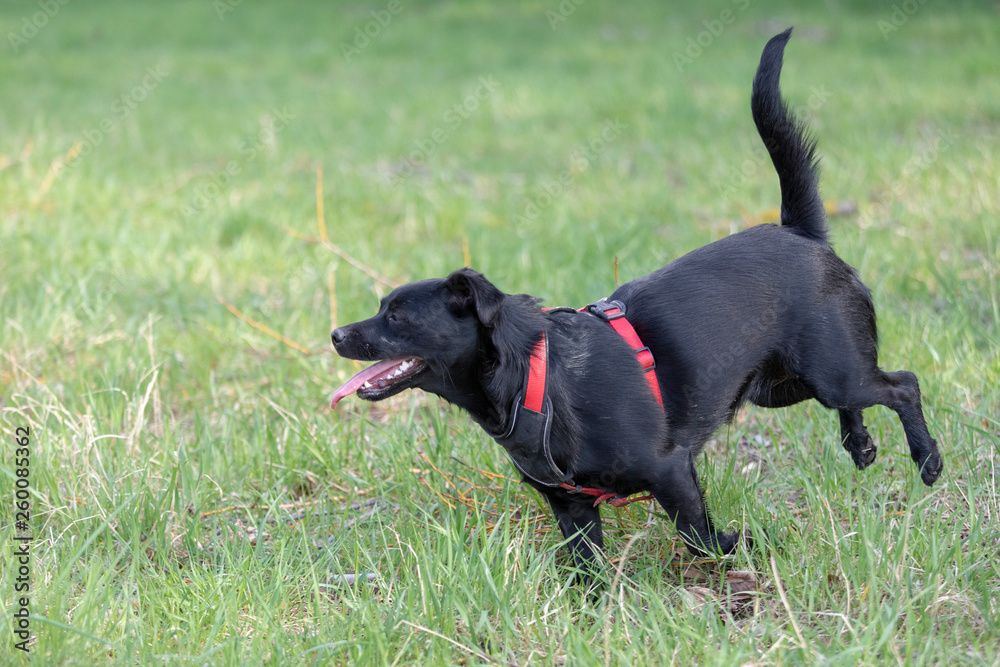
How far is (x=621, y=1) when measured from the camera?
51.2ft

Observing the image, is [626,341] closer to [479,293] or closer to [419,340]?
[479,293]

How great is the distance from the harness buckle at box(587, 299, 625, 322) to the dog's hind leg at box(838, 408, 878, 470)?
86 cm

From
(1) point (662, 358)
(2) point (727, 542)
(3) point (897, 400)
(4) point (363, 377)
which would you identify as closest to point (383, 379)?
(4) point (363, 377)

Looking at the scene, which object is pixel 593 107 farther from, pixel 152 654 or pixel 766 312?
pixel 152 654

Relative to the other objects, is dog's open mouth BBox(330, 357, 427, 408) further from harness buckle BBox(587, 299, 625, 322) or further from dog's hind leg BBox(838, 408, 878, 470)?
dog's hind leg BBox(838, 408, 878, 470)

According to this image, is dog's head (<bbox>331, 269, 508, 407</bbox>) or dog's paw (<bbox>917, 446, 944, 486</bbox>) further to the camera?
dog's paw (<bbox>917, 446, 944, 486</bbox>)

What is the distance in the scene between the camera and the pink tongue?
225 centimetres

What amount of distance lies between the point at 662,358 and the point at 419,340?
67 centimetres

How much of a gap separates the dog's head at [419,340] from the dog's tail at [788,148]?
1.05 m

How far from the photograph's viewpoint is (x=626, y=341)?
238cm

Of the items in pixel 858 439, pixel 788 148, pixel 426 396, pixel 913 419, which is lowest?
pixel 426 396

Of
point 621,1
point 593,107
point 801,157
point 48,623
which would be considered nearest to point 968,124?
point 593,107

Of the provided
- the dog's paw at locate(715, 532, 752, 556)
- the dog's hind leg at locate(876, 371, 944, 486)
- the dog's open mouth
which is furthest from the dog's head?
the dog's hind leg at locate(876, 371, 944, 486)

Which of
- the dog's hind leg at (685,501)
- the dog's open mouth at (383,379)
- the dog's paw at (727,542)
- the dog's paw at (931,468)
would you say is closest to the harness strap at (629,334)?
the dog's hind leg at (685,501)
